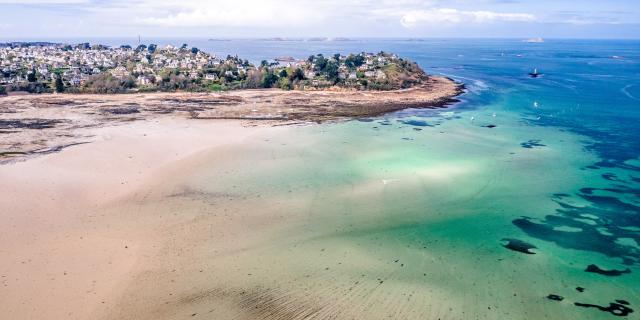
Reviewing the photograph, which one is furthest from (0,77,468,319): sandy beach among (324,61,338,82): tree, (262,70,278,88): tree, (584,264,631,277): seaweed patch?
(324,61,338,82): tree

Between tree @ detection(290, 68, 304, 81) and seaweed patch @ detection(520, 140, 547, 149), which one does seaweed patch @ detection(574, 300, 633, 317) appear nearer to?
seaweed patch @ detection(520, 140, 547, 149)

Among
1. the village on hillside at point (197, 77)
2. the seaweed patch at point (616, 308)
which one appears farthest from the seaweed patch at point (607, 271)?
the village on hillside at point (197, 77)

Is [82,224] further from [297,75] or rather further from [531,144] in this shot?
[297,75]

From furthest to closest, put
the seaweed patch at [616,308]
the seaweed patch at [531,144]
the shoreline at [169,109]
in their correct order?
the shoreline at [169,109] < the seaweed patch at [531,144] < the seaweed patch at [616,308]

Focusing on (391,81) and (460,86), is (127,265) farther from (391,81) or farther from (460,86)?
(460,86)

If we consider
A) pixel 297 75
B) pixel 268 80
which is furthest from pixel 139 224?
pixel 297 75

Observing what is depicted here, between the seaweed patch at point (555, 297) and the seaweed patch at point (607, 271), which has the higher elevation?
the seaweed patch at point (607, 271)

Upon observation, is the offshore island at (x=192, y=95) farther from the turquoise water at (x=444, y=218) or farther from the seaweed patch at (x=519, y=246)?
the seaweed patch at (x=519, y=246)
